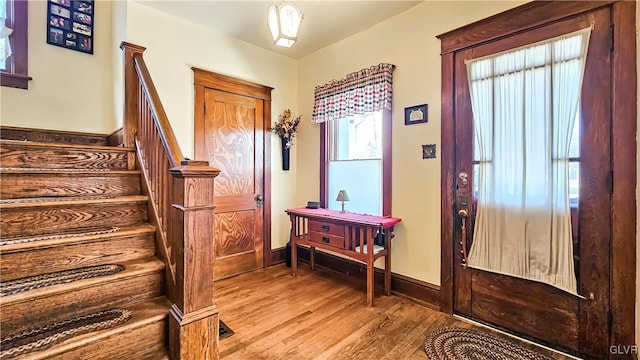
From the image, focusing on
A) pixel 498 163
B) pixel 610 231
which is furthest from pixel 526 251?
pixel 498 163

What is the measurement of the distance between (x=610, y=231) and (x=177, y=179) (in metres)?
2.59

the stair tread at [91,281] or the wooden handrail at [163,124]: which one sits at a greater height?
the wooden handrail at [163,124]

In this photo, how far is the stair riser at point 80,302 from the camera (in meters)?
1.36

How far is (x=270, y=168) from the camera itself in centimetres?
375

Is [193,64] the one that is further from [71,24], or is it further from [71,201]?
[71,201]

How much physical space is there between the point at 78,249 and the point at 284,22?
1.80 meters

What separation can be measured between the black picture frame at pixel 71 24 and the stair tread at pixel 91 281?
2738 millimetres

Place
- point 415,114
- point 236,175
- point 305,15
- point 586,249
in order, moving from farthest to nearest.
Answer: point 236,175 < point 305,15 < point 415,114 < point 586,249

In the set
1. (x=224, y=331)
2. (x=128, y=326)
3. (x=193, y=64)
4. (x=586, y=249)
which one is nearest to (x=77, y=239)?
(x=128, y=326)

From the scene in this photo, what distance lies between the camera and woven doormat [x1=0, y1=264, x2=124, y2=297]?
1416 mm

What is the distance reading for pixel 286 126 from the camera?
375 cm

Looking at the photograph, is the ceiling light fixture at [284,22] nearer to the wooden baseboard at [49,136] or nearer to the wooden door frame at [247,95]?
the wooden door frame at [247,95]

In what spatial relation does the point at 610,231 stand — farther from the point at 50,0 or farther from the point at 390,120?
the point at 50,0

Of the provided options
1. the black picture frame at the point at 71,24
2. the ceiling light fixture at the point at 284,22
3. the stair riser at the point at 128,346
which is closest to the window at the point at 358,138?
the ceiling light fixture at the point at 284,22
